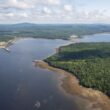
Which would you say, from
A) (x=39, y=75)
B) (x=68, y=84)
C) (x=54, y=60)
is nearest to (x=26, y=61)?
(x=54, y=60)

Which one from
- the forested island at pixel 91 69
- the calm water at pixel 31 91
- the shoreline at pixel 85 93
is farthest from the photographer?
the forested island at pixel 91 69

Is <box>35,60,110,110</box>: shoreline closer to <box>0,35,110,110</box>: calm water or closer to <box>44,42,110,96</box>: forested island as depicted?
<box>44,42,110,96</box>: forested island

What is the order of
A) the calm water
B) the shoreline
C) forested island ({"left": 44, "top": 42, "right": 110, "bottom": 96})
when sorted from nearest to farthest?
the calm water
the shoreline
forested island ({"left": 44, "top": 42, "right": 110, "bottom": 96})

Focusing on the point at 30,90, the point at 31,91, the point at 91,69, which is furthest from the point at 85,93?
the point at 91,69

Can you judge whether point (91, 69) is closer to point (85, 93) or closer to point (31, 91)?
point (85, 93)

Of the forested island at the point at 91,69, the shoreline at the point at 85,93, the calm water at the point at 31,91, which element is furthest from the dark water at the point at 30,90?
the forested island at the point at 91,69

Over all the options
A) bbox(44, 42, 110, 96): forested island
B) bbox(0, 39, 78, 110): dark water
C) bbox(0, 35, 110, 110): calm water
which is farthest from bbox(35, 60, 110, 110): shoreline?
bbox(0, 39, 78, 110): dark water

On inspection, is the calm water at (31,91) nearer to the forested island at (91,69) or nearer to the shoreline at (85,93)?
the shoreline at (85,93)

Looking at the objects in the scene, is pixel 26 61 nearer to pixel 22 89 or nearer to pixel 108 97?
pixel 22 89
